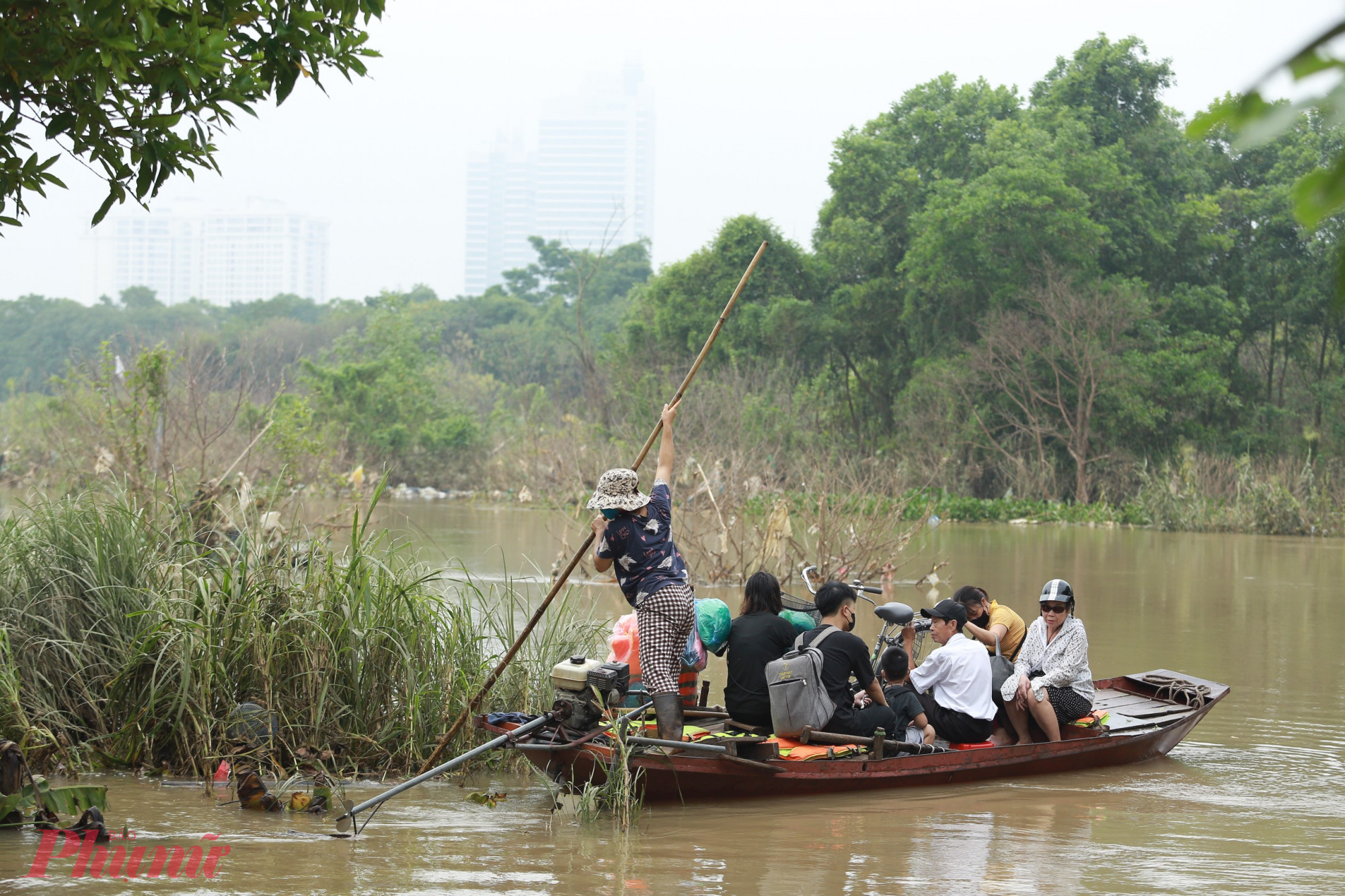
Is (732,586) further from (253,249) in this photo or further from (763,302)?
(253,249)

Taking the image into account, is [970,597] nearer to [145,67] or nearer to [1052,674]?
[1052,674]

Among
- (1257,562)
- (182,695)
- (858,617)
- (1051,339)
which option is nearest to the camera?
(182,695)

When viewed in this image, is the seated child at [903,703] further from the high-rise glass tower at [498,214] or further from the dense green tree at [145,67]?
the high-rise glass tower at [498,214]

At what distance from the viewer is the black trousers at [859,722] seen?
6547mm

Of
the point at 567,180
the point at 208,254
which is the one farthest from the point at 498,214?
the point at 208,254

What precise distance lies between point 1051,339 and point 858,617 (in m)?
19.9

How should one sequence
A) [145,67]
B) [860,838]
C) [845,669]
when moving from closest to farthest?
[145,67] → [860,838] → [845,669]

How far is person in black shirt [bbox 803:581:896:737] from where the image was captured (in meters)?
6.35

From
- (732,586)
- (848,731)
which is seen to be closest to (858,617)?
(732,586)

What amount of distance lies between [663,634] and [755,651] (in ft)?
1.93

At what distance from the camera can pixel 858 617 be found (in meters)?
13.5

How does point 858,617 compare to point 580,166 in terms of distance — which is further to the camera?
point 580,166

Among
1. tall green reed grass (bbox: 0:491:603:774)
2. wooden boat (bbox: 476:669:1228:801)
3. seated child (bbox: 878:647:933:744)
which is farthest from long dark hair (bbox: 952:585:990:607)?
tall green reed grass (bbox: 0:491:603:774)

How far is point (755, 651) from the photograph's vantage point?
6508mm
